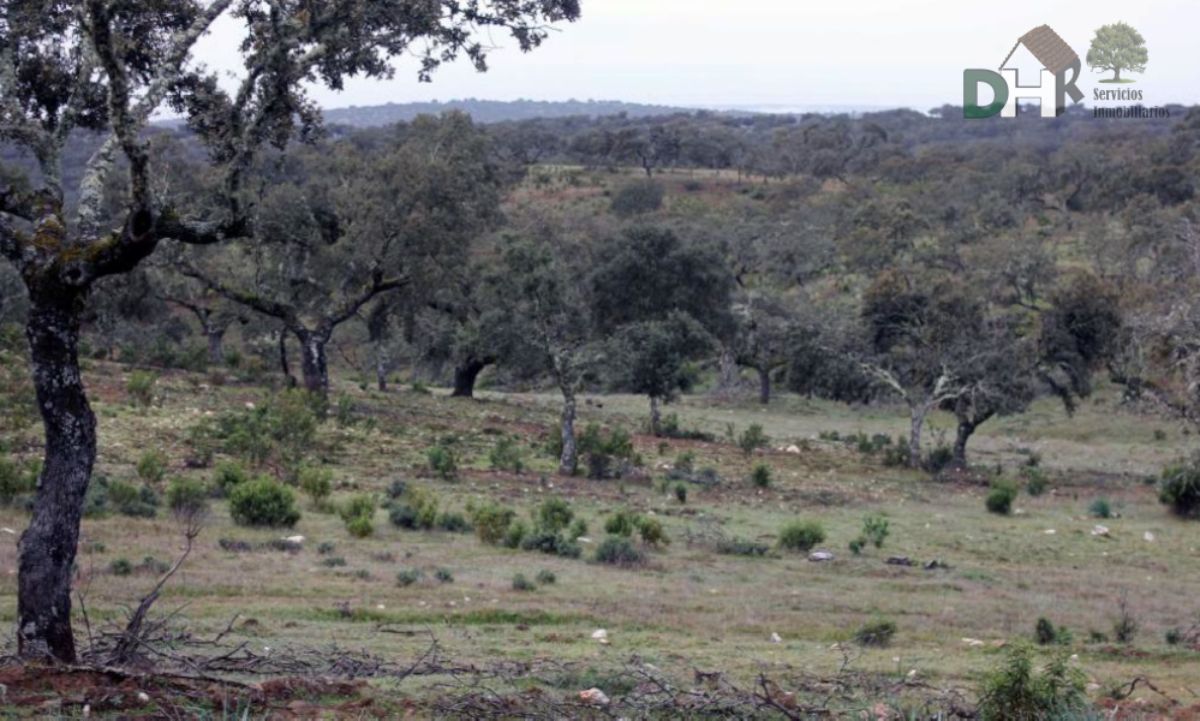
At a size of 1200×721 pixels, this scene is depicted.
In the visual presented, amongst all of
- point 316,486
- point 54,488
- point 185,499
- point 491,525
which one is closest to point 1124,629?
point 491,525

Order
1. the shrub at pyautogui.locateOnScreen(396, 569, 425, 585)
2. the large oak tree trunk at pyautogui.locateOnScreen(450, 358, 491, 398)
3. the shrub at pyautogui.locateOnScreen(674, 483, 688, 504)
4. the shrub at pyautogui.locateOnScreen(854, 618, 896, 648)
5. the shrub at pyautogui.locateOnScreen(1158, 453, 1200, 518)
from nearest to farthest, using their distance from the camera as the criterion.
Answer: the shrub at pyautogui.locateOnScreen(854, 618, 896, 648) → the shrub at pyautogui.locateOnScreen(396, 569, 425, 585) → the shrub at pyautogui.locateOnScreen(674, 483, 688, 504) → the shrub at pyautogui.locateOnScreen(1158, 453, 1200, 518) → the large oak tree trunk at pyautogui.locateOnScreen(450, 358, 491, 398)

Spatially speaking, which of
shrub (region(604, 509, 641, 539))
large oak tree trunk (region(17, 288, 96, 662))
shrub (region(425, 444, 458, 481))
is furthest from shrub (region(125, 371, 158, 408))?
large oak tree trunk (region(17, 288, 96, 662))

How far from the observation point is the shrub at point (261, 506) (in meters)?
15.5

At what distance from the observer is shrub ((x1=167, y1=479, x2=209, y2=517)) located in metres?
15.9

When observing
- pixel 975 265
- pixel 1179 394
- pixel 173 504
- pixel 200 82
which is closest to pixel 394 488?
pixel 173 504

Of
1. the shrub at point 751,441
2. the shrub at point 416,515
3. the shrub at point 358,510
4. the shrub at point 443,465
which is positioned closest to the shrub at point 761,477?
the shrub at point 751,441

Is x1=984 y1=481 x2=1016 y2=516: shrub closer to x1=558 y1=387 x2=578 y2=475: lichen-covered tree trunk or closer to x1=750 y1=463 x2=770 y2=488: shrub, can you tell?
x1=750 y1=463 x2=770 y2=488: shrub

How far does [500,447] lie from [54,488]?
1649cm

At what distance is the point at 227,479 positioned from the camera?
58.2 ft

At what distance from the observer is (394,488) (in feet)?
63.7

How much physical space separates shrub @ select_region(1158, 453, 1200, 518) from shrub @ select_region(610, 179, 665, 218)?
47959mm

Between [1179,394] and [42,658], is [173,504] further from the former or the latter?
[1179,394]

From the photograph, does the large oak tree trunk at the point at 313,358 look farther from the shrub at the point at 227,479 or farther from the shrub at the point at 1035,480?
the shrub at the point at 1035,480

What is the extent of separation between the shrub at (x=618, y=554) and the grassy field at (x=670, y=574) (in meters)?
0.18
